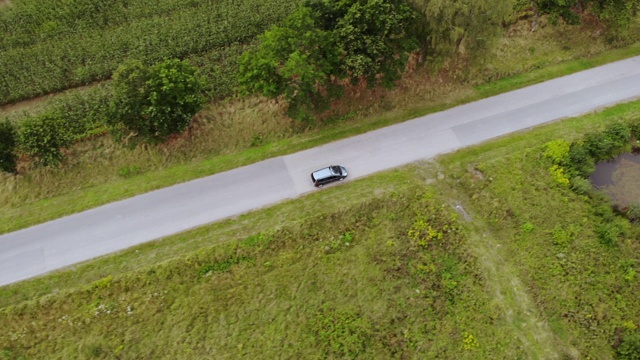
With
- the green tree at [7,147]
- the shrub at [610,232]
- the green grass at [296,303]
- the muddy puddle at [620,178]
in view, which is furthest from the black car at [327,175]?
the green tree at [7,147]

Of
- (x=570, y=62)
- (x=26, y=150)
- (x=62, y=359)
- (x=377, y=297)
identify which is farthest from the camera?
(x=570, y=62)

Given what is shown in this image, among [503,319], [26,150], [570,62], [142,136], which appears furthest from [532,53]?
[26,150]

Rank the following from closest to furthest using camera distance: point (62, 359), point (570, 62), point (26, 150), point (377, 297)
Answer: point (62, 359) → point (377, 297) → point (26, 150) → point (570, 62)

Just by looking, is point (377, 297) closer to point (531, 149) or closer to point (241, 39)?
point (531, 149)

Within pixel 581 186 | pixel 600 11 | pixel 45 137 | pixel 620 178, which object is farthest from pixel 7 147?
pixel 600 11

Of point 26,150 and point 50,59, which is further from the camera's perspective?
point 50,59

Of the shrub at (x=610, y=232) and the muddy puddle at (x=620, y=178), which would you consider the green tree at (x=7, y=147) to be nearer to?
the shrub at (x=610, y=232)
